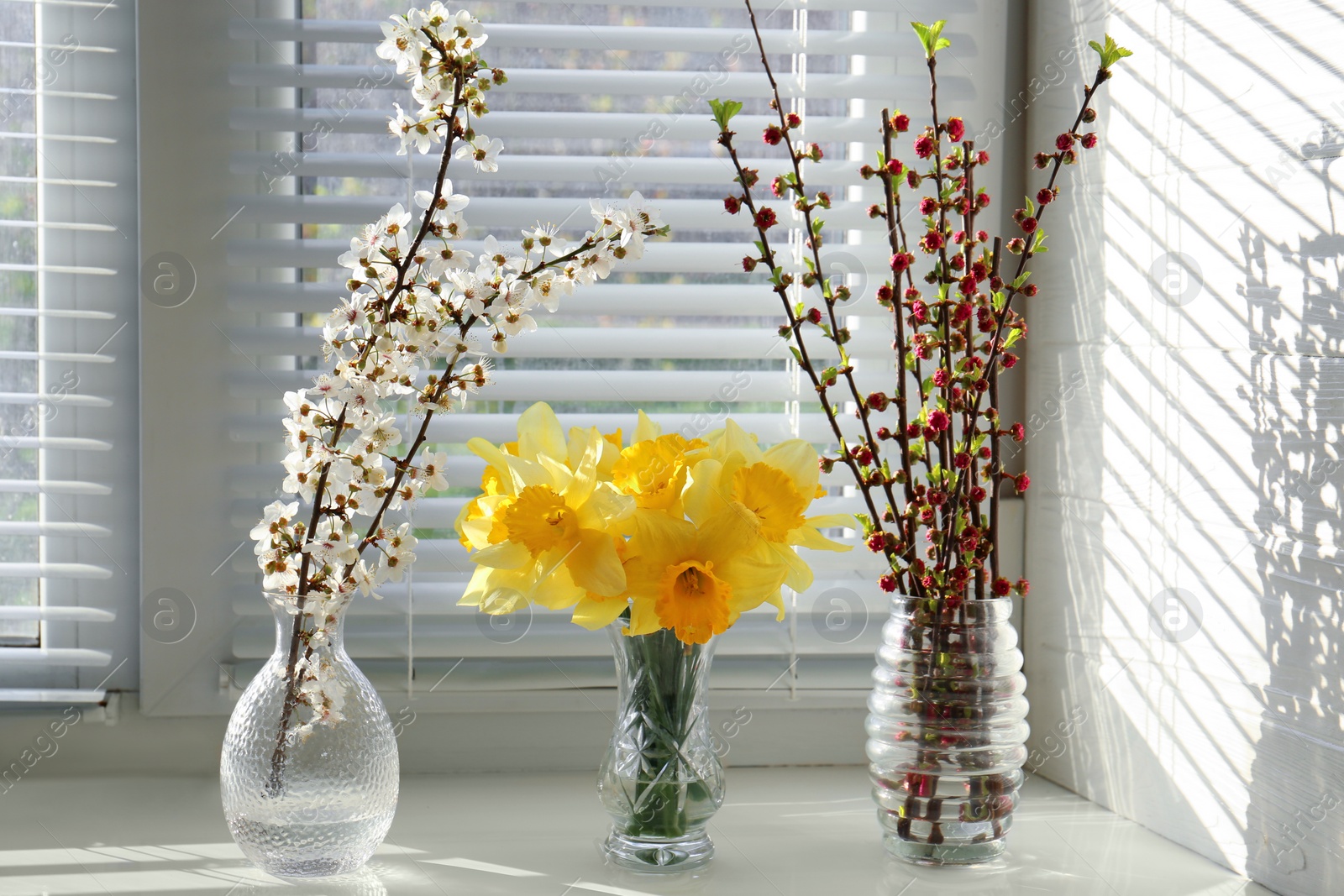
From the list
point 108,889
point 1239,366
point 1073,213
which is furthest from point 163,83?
point 1239,366

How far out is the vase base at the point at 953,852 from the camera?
954 millimetres

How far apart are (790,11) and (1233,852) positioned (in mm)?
914

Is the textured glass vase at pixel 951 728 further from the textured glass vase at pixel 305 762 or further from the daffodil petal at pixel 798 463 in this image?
the textured glass vase at pixel 305 762

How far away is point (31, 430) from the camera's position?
45.4 inches

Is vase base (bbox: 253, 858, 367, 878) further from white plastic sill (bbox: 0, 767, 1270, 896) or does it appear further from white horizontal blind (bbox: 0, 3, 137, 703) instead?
white horizontal blind (bbox: 0, 3, 137, 703)

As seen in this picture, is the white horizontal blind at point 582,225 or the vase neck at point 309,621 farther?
the white horizontal blind at point 582,225

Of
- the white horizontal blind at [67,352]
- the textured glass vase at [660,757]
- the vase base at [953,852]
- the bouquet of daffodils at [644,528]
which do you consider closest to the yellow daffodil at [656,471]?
the bouquet of daffodils at [644,528]

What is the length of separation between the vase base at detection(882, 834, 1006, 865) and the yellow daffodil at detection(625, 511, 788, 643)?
0.28 metres

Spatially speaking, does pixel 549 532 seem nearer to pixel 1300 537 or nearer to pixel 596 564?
pixel 596 564

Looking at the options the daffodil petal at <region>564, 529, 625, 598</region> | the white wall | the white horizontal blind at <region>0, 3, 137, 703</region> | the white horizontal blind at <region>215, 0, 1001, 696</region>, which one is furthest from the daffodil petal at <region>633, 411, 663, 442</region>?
the white horizontal blind at <region>0, 3, 137, 703</region>

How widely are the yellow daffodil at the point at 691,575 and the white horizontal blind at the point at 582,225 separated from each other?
1.04ft

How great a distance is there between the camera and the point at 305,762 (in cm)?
89

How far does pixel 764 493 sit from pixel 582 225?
428mm

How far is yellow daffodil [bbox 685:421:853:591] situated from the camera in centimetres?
87
